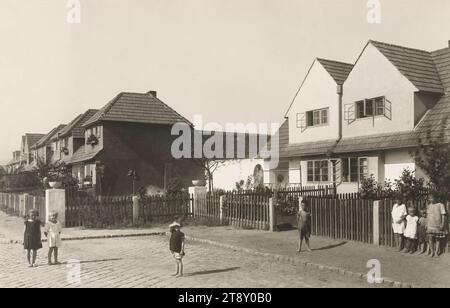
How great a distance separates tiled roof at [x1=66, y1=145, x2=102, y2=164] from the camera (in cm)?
3531

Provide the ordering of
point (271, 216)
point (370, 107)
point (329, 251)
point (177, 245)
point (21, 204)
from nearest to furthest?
point (177, 245), point (329, 251), point (271, 216), point (370, 107), point (21, 204)

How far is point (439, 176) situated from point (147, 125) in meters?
27.9

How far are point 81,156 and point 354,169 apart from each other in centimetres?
2570

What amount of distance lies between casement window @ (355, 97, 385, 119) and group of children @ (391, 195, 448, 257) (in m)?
11.0

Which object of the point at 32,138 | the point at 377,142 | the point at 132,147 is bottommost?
the point at 377,142

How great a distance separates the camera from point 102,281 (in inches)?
328

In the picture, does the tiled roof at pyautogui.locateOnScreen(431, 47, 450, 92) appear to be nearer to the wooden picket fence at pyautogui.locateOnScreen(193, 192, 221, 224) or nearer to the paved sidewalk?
the paved sidewalk

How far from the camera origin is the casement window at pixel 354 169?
21.9 m

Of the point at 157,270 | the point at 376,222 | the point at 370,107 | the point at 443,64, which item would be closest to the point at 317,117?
the point at 370,107

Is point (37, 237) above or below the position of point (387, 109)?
below

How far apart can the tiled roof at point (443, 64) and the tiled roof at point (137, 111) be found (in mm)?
20879

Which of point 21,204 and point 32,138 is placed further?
point 32,138

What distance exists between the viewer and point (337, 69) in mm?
25906

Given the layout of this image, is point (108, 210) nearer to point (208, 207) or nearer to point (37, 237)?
point (208, 207)
